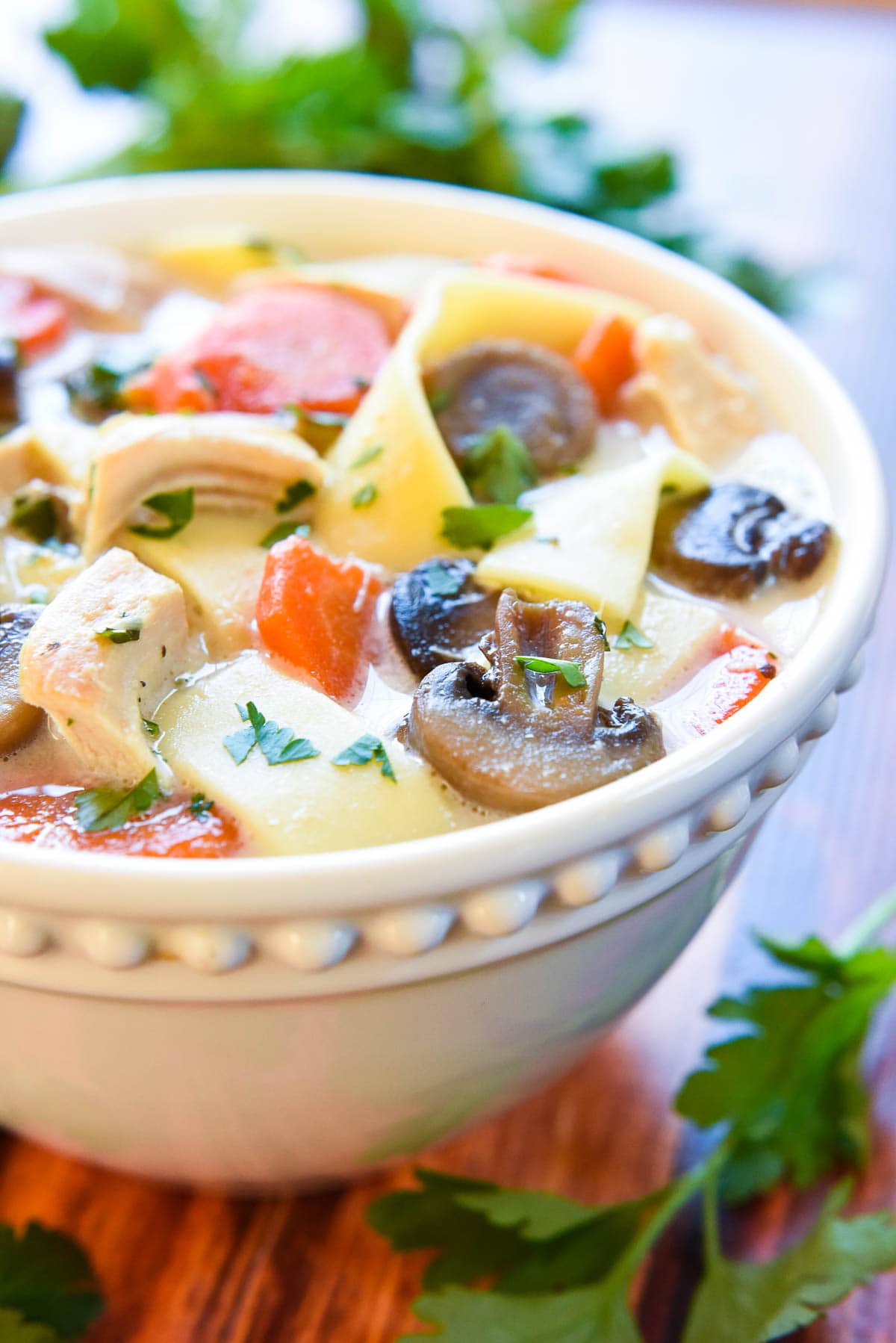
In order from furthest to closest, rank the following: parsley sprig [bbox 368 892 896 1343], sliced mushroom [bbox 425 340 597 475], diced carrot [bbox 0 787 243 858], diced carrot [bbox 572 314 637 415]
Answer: diced carrot [bbox 572 314 637 415] < sliced mushroom [bbox 425 340 597 475] < parsley sprig [bbox 368 892 896 1343] < diced carrot [bbox 0 787 243 858]

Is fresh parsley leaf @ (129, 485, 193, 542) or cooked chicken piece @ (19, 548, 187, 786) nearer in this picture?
cooked chicken piece @ (19, 548, 187, 786)

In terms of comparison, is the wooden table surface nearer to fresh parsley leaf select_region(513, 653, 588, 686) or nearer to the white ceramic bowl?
the white ceramic bowl

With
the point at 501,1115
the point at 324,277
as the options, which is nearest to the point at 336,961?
the point at 501,1115

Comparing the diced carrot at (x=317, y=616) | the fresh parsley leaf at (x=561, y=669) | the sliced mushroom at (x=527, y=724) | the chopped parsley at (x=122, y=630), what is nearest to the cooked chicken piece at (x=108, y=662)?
the chopped parsley at (x=122, y=630)

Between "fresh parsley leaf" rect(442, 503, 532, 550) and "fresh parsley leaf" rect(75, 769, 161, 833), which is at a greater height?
"fresh parsley leaf" rect(442, 503, 532, 550)

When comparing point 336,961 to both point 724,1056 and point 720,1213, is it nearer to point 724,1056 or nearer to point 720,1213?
point 724,1056

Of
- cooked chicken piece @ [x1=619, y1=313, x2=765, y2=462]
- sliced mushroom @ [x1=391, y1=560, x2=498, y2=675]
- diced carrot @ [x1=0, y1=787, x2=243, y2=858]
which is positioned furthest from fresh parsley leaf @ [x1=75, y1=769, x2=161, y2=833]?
cooked chicken piece @ [x1=619, y1=313, x2=765, y2=462]

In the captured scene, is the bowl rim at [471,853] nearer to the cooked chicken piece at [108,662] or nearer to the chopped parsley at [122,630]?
the cooked chicken piece at [108,662]
